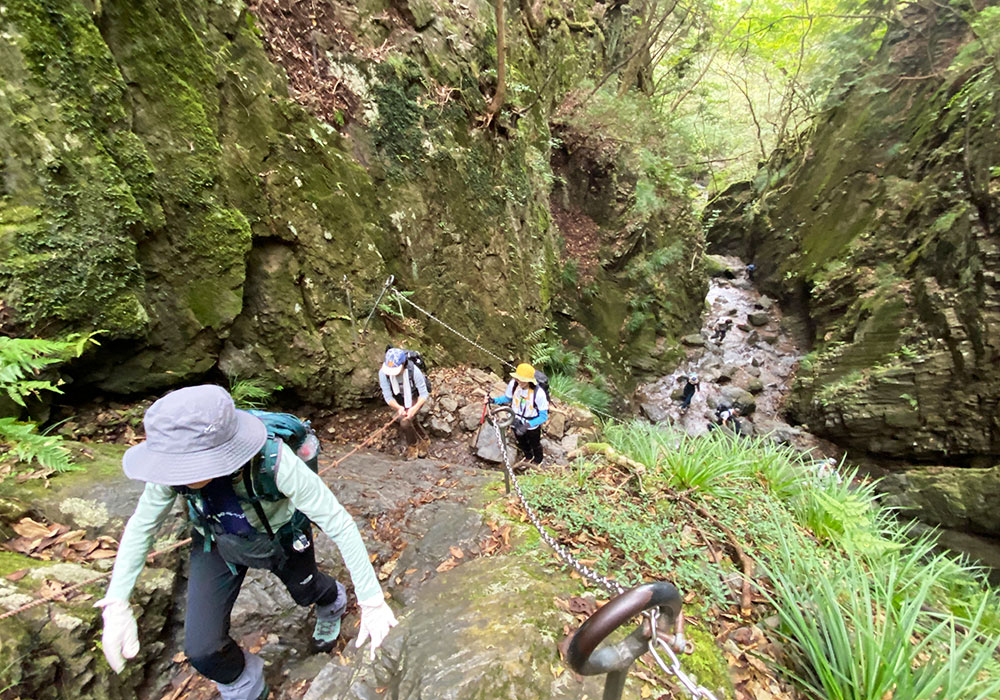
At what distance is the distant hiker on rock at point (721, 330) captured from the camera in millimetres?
16094

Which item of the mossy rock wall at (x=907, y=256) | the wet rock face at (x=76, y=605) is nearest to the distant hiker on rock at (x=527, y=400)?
the wet rock face at (x=76, y=605)

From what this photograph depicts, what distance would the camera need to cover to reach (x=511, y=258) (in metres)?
9.45

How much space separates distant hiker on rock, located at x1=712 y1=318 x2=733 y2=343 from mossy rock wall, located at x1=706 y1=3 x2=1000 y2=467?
8.16 ft

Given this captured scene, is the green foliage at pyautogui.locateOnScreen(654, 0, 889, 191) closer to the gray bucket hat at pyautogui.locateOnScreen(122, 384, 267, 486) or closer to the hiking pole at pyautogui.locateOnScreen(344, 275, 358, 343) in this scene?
the hiking pole at pyautogui.locateOnScreen(344, 275, 358, 343)

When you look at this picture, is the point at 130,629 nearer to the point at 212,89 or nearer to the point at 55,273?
the point at 55,273

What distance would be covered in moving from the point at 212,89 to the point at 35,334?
9.94 ft

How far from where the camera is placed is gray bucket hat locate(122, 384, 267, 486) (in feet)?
5.93

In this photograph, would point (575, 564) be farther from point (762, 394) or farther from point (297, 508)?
point (762, 394)

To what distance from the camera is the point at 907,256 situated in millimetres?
11805

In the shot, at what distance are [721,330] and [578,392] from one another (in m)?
8.99

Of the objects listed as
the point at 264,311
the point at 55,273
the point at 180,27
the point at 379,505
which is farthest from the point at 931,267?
the point at 55,273

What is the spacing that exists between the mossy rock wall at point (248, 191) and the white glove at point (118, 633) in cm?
268

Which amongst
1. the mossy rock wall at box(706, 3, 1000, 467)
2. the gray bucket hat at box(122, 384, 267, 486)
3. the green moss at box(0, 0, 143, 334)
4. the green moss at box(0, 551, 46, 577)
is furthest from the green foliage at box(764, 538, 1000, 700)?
the mossy rock wall at box(706, 3, 1000, 467)

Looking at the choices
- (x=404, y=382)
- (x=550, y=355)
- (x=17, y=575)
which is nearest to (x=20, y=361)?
(x=17, y=575)
